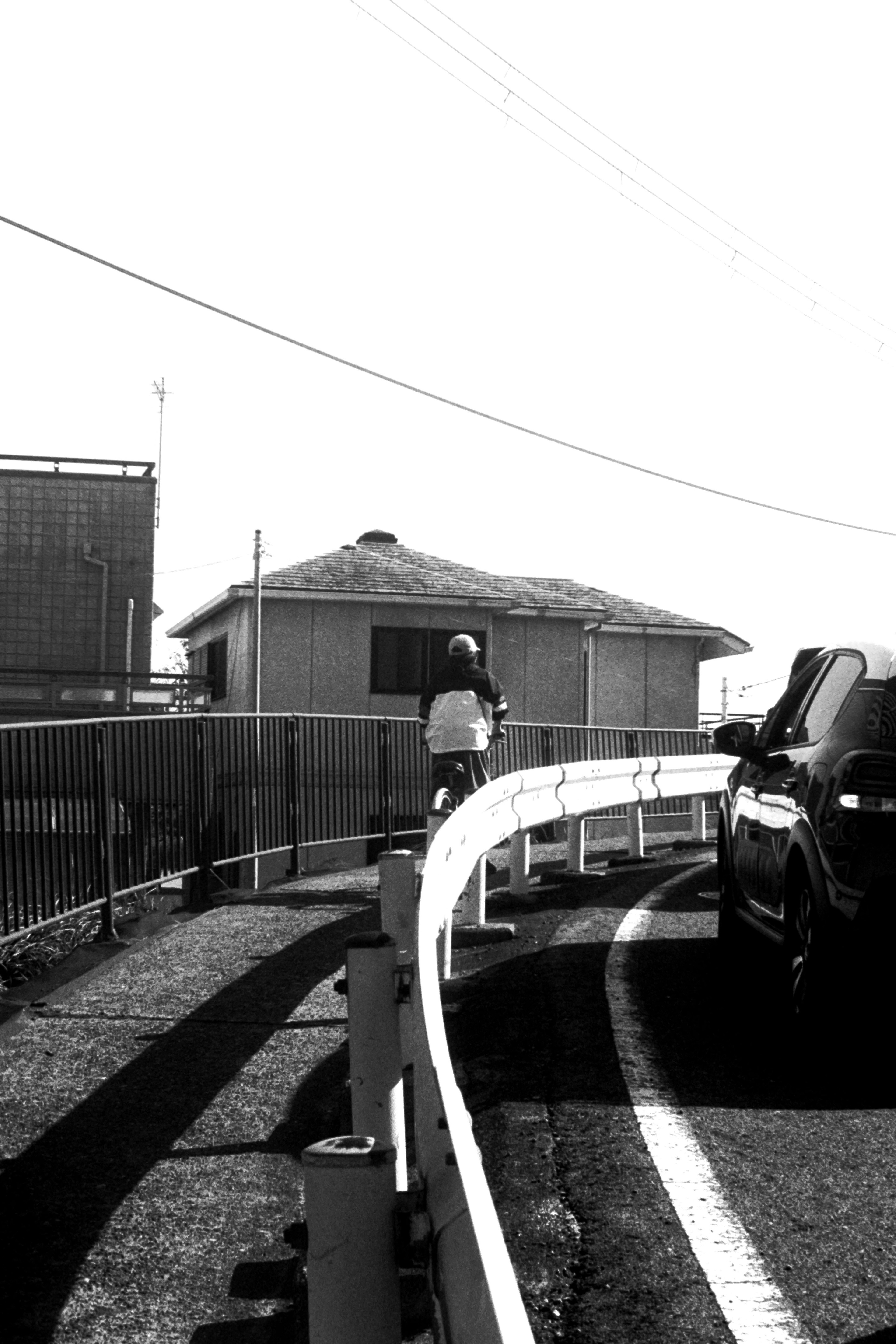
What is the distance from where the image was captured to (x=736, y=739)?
7953 millimetres

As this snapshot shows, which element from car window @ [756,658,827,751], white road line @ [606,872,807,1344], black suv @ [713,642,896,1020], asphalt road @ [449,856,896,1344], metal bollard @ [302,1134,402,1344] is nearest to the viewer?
metal bollard @ [302,1134,402,1344]

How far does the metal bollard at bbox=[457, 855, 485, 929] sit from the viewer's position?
8844mm

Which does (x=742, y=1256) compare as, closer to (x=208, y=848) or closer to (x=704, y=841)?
(x=208, y=848)

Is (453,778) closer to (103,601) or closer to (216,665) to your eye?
(103,601)

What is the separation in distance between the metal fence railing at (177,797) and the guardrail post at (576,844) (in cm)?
238

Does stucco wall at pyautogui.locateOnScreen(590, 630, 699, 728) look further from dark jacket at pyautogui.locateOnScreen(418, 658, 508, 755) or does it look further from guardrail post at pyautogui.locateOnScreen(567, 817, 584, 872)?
guardrail post at pyautogui.locateOnScreen(567, 817, 584, 872)

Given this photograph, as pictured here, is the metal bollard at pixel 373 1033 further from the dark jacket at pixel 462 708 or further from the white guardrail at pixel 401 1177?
the dark jacket at pixel 462 708

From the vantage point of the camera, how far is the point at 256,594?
31.3 metres

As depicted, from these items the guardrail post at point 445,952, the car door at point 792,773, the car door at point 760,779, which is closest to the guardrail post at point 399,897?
the car door at point 792,773

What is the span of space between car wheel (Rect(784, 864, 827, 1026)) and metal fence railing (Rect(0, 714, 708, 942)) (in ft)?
12.2

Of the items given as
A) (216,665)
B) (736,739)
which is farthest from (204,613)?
(736,739)

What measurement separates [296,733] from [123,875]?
3856mm

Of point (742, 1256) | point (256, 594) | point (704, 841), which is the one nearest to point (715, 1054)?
point (742, 1256)

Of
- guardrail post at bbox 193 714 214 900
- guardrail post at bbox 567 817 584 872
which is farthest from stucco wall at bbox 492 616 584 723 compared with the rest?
guardrail post at bbox 193 714 214 900
